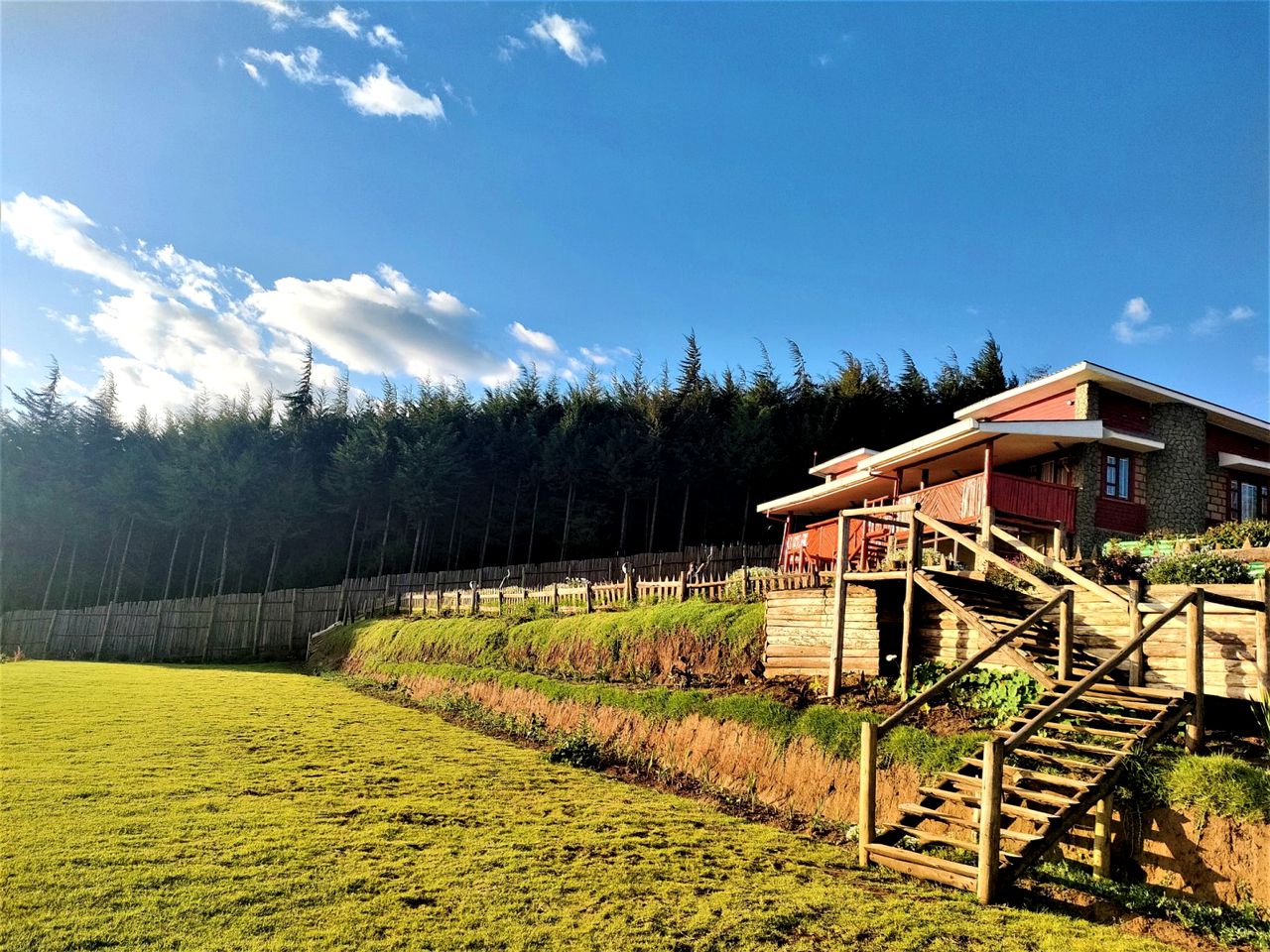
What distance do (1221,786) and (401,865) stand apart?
6954mm

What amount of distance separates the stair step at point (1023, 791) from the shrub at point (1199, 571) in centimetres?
455

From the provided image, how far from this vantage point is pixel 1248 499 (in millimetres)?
20375

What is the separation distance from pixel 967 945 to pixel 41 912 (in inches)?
249

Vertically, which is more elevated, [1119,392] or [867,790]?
[1119,392]

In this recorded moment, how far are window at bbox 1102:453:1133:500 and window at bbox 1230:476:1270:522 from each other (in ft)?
14.0

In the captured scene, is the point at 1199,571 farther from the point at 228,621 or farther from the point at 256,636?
the point at 228,621

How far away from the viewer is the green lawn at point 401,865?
525 cm

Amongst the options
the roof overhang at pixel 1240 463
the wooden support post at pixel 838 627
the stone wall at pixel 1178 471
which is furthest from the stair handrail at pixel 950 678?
the roof overhang at pixel 1240 463

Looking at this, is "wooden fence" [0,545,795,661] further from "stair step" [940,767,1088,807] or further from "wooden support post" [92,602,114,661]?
"stair step" [940,767,1088,807]

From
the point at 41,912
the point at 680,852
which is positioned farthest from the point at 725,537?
the point at 41,912

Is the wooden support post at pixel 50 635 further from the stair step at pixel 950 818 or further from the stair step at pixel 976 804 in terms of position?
the stair step at pixel 976 804

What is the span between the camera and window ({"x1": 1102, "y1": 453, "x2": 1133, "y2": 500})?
17719 millimetres

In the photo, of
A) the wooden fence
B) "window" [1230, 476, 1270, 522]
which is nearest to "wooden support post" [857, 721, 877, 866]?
"window" [1230, 476, 1270, 522]

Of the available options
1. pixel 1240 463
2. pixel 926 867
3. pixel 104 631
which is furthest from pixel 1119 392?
pixel 104 631
